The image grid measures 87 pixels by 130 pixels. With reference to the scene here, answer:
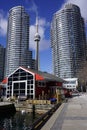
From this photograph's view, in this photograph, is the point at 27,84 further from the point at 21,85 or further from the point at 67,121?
the point at 67,121

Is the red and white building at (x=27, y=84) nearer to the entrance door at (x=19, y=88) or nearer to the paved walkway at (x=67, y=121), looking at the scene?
the entrance door at (x=19, y=88)

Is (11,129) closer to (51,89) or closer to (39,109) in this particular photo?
(39,109)

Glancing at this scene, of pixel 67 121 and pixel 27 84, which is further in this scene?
pixel 27 84

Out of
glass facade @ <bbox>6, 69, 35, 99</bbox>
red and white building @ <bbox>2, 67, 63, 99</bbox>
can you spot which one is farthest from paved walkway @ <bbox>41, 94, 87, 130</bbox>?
glass facade @ <bbox>6, 69, 35, 99</bbox>

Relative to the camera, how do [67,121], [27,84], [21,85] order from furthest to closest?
[21,85], [27,84], [67,121]

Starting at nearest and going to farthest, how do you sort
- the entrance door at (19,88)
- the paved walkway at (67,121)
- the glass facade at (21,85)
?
the paved walkway at (67,121)
the glass facade at (21,85)
the entrance door at (19,88)

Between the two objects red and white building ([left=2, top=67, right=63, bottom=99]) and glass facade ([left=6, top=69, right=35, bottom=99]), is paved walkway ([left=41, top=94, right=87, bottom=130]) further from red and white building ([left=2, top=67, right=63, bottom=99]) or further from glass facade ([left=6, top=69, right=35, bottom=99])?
glass facade ([left=6, top=69, right=35, bottom=99])

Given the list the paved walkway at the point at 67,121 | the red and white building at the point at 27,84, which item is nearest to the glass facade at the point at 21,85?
the red and white building at the point at 27,84

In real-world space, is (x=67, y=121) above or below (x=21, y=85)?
below

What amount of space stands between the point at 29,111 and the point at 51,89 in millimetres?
17035

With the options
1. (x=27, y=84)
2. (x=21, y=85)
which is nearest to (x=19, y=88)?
(x=21, y=85)

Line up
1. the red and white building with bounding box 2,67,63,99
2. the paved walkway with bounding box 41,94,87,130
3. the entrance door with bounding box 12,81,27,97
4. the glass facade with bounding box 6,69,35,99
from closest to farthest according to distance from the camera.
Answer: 1. the paved walkway with bounding box 41,94,87,130
2. the red and white building with bounding box 2,67,63,99
3. the glass facade with bounding box 6,69,35,99
4. the entrance door with bounding box 12,81,27,97

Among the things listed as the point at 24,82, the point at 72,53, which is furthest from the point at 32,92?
the point at 72,53

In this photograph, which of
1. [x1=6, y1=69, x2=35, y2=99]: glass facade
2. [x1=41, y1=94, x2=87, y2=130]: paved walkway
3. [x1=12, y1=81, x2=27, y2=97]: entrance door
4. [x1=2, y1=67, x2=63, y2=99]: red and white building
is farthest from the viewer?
[x1=12, y1=81, x2=27, y2=97]: entrance door
